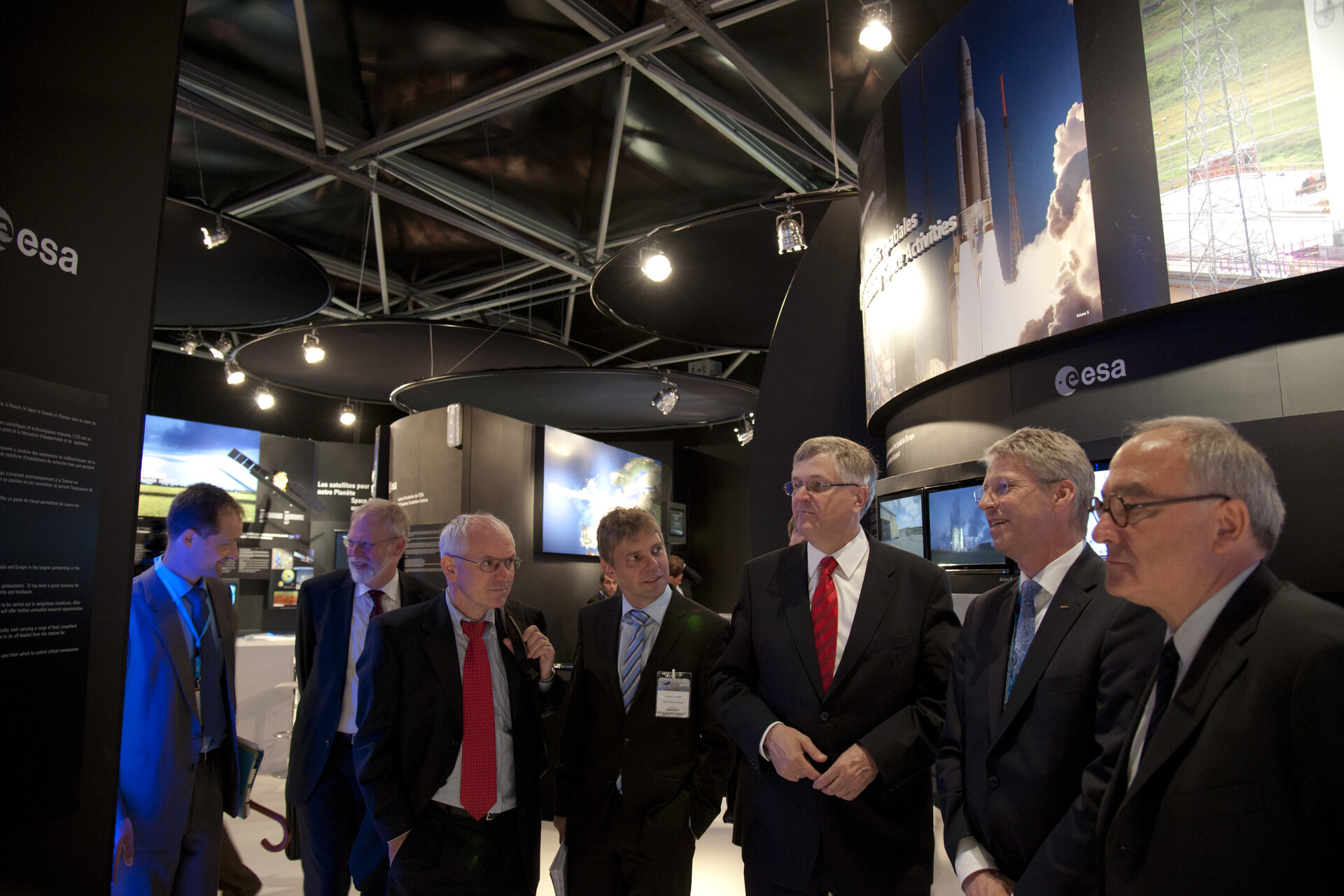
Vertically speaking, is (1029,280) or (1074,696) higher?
(1029,280)

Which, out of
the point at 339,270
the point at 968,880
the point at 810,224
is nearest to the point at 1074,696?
the point at 968,880

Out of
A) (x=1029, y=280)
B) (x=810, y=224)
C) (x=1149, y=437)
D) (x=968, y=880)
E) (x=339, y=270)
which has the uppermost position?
(x=339, y=270)

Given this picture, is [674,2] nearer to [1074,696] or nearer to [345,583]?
[345,583]

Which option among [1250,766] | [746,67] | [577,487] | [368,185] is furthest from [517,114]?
[1250,766]

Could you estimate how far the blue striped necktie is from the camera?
2680mm

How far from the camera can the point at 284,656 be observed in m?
7.17

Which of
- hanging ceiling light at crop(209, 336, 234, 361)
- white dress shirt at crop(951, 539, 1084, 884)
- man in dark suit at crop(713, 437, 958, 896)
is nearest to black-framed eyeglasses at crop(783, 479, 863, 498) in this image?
man in dark suit at crop(713, 437, 958, 896)

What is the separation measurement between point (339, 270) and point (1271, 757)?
37.5 feet

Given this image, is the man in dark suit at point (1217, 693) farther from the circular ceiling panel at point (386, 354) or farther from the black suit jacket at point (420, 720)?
the circular ceiling panel at point (386, 354)

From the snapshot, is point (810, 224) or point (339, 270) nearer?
point (810, 224)

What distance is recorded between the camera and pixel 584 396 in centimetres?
936

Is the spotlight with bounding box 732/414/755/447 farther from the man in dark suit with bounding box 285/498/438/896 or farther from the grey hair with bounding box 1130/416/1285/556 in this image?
the grey hair with bounding box 1130/416/1285/556

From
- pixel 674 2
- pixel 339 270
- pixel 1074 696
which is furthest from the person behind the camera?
→ pixel 339 270

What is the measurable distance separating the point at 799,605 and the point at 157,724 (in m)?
2.32
